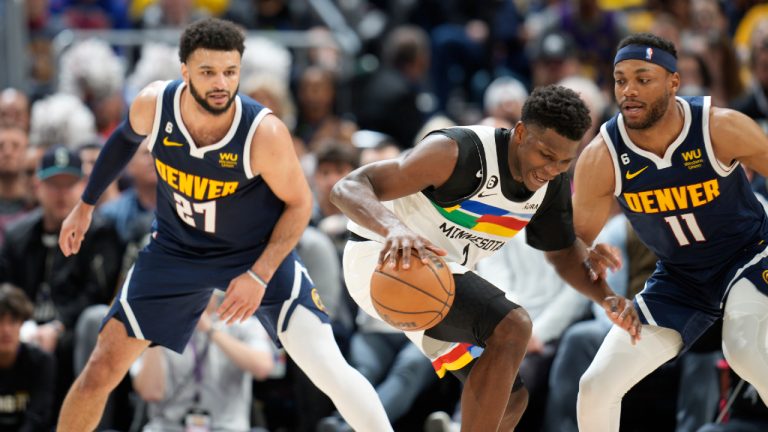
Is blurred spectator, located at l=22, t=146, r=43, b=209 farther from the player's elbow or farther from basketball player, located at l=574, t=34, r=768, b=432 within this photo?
basketball player, located at l=574, t=34, r=768, b=432

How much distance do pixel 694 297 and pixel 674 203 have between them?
486mm

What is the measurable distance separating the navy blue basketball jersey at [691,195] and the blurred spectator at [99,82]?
590 cm

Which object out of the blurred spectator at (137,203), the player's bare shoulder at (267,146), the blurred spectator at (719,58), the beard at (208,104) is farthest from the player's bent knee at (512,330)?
the blurred spectator at (719,58)

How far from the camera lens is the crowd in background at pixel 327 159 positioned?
7258 mm

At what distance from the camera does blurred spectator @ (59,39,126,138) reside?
34.0 feet

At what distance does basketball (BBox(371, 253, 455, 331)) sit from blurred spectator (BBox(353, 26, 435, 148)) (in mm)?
5983

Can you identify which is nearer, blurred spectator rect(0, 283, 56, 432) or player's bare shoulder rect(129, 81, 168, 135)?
player's bare shoulder rect(129, 81, 168, 135)

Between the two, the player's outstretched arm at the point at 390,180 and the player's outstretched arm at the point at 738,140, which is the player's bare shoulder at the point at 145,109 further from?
the player's outstretched arm at the point at 738,140

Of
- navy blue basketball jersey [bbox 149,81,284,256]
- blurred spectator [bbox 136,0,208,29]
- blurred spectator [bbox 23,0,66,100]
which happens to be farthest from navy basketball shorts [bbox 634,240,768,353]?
blurred spectator [bbox 23,0,66,100]

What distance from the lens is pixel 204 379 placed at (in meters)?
7.30

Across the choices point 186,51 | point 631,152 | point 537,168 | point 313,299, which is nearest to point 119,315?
point 313,299

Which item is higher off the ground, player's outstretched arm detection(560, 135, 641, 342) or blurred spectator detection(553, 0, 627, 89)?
blurred spectator detection(553, 0, 627, 89)

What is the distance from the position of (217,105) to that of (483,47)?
7173mm

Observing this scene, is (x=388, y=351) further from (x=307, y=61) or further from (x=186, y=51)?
(x=307, y=61)
